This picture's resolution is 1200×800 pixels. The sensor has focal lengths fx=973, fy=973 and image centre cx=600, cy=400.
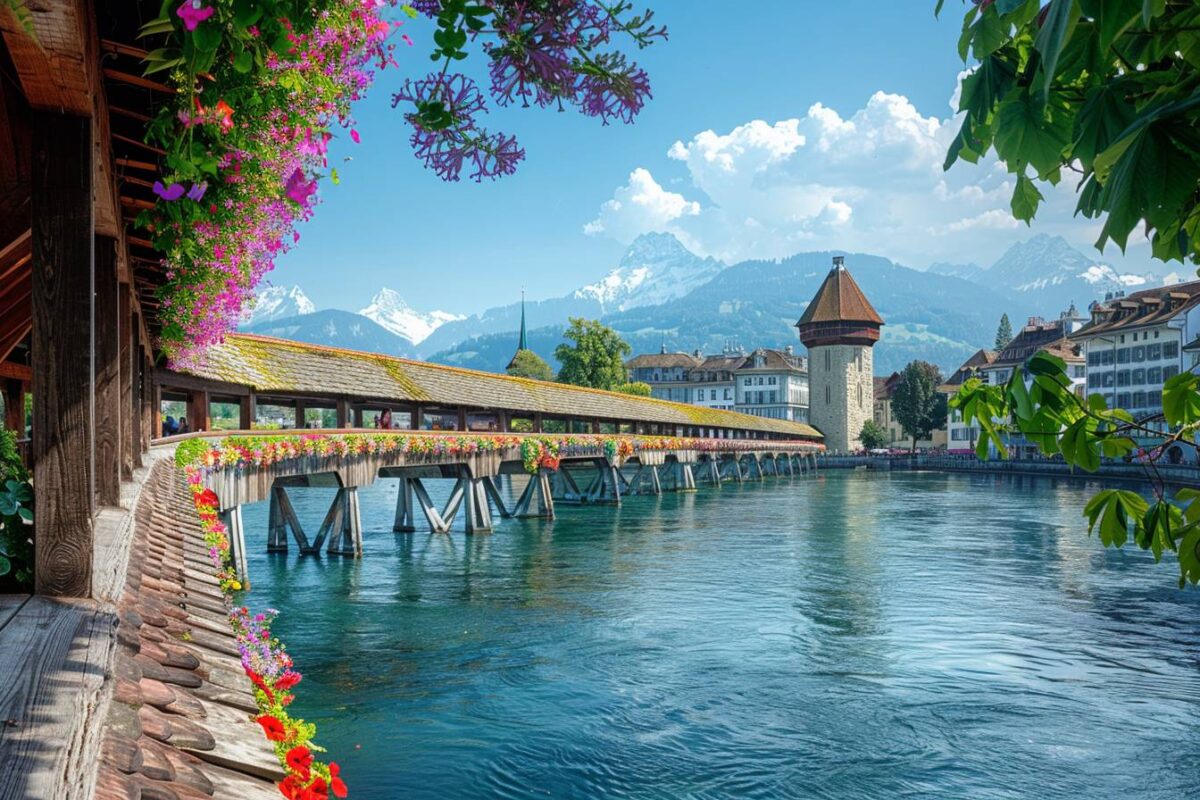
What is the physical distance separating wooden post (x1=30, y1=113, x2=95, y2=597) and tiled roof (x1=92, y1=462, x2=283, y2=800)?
307 mm

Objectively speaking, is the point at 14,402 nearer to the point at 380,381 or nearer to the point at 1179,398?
the point at 380,381

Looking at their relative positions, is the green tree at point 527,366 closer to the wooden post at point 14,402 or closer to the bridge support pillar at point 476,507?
the bridge support pillar at point 476,507

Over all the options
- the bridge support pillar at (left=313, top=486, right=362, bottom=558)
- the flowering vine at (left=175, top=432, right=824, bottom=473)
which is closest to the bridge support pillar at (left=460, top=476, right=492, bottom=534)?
the flowering vine at (left=175, top=432, right=824, bottom=473)

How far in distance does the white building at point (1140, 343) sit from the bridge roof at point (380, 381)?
32996mm

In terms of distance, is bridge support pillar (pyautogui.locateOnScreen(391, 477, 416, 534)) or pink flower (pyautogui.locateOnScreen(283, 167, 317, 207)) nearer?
pink flower (pyautogui.locateOnScreen(283, 167, 317, 207))

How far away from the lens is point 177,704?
220 cm

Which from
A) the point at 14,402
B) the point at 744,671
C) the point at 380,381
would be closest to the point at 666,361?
the point at 380,381

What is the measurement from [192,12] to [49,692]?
132cm

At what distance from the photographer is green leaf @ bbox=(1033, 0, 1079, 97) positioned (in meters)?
1.02

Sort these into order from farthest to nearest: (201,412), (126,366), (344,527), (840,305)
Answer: (840,305) < (344,527) < (201,412) < (126,366)

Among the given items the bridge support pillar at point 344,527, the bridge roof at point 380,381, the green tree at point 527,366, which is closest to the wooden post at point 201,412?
the bridge roof at point 380,381

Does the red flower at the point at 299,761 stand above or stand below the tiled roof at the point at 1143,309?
below

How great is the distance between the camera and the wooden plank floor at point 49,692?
58.6 inches

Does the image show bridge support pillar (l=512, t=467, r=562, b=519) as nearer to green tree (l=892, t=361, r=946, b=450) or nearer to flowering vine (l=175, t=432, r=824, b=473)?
flowering vine (l=175, t=432, r=824, b=473)
